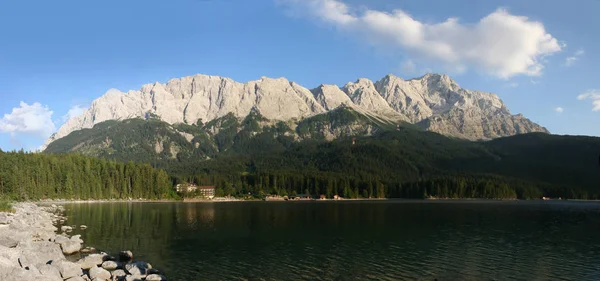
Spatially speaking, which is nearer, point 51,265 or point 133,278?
point 51,265

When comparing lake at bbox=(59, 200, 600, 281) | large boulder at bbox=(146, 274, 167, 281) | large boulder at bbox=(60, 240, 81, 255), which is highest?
large boulder at bbox=(60, 240, 81, 255)

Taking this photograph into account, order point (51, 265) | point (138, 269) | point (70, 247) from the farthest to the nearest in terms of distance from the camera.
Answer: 1. point (70, 247)
2. point (138, 269)
3. point (51, 265)

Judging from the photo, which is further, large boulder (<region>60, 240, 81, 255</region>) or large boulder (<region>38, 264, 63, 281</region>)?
large boulder (<region>60, 240, 81, 255</region>)

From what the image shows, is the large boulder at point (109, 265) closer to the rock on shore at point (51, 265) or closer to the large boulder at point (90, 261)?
the rock on shore at point (51, 265)

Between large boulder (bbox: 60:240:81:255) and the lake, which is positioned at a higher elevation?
large boulder (bbox: 60:240:81:255)

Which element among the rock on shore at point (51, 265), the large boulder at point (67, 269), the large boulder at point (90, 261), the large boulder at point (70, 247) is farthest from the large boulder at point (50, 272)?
the large boulder at point (70, 247)

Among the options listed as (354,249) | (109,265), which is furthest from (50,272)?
(354,249)

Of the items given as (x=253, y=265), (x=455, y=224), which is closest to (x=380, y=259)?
(x=253, y=265)

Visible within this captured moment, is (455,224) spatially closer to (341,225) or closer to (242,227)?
(341,225)

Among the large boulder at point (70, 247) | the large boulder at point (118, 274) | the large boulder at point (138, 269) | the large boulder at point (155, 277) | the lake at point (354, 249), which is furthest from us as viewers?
the large boulder at point (70, 247)

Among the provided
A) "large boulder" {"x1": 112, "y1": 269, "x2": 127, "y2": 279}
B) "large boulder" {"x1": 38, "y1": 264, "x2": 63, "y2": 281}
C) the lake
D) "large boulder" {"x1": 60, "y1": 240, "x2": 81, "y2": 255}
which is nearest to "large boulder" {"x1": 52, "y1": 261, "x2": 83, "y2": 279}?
"large boulder" {"x1": 38, "y1": 264, "x2": 63, "y2": 281}

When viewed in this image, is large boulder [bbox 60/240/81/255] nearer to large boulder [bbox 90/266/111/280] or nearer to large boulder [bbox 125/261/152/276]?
large boulder [bbox 125/261/152/276]

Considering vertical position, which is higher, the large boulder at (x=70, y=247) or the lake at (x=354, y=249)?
the large boulder at (x=70, y=247)

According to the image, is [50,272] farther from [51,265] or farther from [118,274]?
[118,274]
